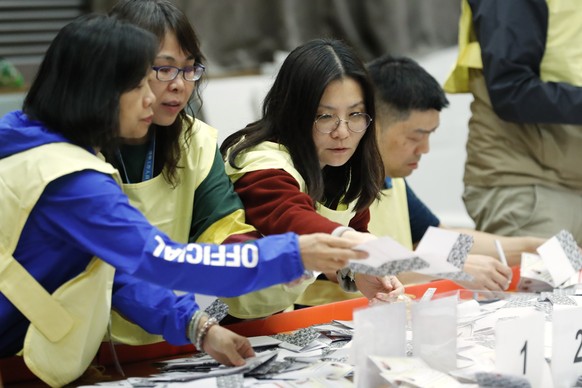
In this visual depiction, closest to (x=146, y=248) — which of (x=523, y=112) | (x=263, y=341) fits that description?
(x=263, y=341)

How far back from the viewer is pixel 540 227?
335 centimetres

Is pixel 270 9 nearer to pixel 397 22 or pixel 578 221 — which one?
pixel 397 22

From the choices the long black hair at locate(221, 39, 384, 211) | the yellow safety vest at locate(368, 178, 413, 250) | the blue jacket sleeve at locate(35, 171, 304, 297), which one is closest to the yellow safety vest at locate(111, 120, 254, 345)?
the long black hair at locate(221, 39, 384, 211)

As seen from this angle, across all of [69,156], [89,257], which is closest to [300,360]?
[89,257]

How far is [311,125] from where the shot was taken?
90.5 inches

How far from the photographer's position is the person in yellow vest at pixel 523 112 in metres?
3.16

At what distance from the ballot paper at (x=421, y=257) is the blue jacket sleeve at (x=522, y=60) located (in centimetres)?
146

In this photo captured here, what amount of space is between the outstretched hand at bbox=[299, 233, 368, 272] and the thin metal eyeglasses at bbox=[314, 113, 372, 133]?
579 mm

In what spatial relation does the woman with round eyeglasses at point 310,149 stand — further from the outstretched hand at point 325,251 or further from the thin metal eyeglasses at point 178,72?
the outstretched hand at point 325,251

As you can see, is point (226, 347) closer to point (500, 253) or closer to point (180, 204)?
point (180, 204)

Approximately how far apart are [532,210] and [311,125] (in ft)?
4.32

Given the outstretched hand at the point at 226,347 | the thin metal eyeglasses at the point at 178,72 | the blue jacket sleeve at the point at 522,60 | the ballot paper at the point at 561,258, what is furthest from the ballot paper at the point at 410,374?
the blue jacket sleeve at the point at 522,60

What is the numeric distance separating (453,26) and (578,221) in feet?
10.6

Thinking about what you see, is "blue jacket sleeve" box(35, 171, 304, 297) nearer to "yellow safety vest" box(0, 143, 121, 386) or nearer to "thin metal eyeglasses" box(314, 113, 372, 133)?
"yellow safety vest" box(0, 143, 121, 386)
